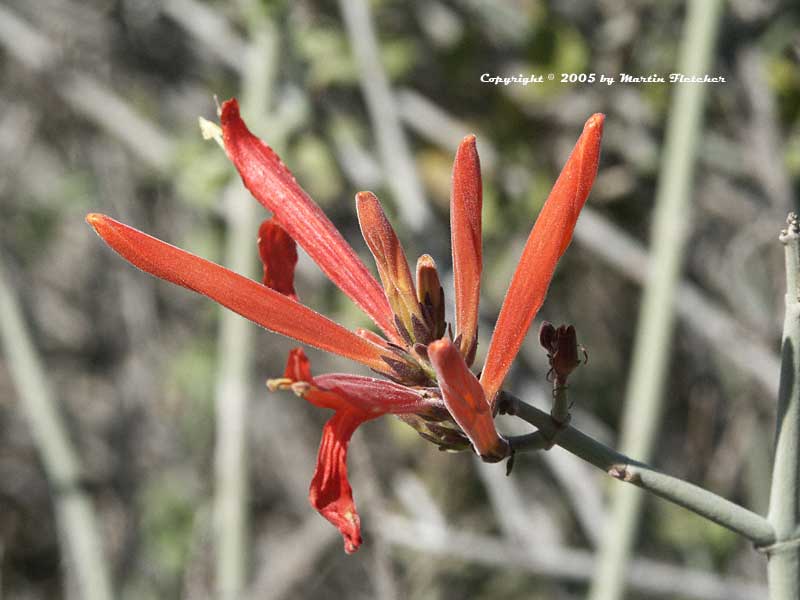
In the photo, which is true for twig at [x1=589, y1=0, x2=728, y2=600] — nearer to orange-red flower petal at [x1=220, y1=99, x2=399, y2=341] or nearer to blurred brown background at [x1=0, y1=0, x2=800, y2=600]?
blurred brown background at [x1=0, y1=0, x2=800, y2=600]

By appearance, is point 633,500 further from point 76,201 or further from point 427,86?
point 76,201

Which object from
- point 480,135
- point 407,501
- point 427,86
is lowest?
point 407,501

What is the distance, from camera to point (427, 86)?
2719 mm

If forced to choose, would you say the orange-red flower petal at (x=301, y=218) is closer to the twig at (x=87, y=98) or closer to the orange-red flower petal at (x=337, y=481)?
the orange-red flower petal at (x=337, y=481)

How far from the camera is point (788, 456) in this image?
0.73 m

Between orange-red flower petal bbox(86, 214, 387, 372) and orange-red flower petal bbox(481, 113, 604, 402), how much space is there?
124mm

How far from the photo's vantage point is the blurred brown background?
2.08m

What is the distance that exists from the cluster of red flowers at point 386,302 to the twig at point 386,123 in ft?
3.89

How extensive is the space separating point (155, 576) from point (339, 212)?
139cm

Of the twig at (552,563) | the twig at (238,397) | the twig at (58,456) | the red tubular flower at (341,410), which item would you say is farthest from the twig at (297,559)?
the red tubular flower at (341,410)

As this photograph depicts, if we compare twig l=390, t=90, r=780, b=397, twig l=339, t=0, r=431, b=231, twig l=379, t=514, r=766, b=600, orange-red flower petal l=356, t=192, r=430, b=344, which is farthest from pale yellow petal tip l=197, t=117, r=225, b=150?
twig l=379, t=514, r=766, b=600

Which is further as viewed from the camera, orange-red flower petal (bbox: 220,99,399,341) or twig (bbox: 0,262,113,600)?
twig (bbox: 0,262,113,600)

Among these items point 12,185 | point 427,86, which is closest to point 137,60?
point 12,185

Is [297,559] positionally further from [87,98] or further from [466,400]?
[466,400]
